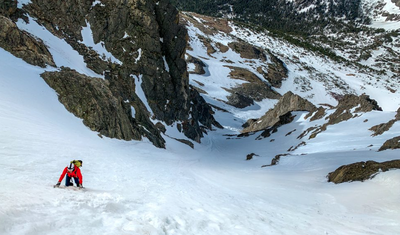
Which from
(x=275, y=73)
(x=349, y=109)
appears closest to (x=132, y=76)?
(x=349, y=109)

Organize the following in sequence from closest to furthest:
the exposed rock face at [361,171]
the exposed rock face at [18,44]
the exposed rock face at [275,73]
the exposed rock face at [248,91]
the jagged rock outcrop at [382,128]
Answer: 1. the exposed rock face at [361,171]
2. the exposed rock face at [18,44]
3. the jagged rock outcrop at [382,128]
4. the exposed rock face at [248,91]
5. the exposed rock face at [275,73]

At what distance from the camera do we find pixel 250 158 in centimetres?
3195

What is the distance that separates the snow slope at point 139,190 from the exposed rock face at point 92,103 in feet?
3.12

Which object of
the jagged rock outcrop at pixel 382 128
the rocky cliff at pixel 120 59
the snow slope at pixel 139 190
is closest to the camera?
the snow slope at pixel 139 190

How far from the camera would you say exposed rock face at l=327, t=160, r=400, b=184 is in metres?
15.0

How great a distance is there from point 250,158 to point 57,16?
32.0m

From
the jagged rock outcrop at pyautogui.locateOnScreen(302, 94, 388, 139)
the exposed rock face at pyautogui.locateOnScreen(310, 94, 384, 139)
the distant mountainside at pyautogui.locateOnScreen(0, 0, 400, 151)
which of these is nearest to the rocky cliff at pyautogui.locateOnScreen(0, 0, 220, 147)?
the distant mountainside at pyautogui.locateOnScreen(0, 0, 400, 151)

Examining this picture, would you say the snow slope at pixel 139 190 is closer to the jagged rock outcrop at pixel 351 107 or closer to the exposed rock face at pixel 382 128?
the exposed rock face at pixel 382 128

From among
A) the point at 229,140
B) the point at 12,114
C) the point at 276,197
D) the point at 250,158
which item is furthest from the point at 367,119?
the point at 12,114

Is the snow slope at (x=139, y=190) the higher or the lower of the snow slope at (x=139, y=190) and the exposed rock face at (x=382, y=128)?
the lower

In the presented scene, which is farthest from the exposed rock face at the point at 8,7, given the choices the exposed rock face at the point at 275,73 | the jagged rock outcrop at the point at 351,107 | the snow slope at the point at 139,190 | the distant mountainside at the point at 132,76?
the exposed rock face at the point at 275,73

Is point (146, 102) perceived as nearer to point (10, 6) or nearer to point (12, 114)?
point (10, 6)

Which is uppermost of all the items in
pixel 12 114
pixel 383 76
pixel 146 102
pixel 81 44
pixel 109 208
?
pixel 383 76

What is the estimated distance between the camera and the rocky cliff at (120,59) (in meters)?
25.2
